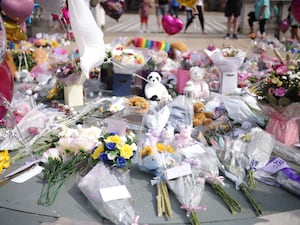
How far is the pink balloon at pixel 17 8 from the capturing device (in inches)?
89.6

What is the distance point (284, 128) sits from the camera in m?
3.20

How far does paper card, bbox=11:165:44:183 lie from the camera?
2793 mm

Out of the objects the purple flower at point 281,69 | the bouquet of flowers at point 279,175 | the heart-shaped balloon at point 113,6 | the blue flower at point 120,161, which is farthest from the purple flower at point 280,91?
the heart-shaped balloon at point 113,6

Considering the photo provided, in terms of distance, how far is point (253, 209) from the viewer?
2.42 metres

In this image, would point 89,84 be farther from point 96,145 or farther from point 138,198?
point 138,198

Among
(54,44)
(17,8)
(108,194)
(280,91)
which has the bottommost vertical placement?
(108,194)

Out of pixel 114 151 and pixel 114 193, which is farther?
pixel 114 151

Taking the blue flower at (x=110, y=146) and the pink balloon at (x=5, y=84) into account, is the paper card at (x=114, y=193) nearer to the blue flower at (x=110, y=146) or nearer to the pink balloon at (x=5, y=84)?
the blue flower at (x=110, y=146)

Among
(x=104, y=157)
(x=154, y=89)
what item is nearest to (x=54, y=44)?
(x=154, y=89)

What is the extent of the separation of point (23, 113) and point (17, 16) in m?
1.53

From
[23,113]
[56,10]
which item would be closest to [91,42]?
[56,10]

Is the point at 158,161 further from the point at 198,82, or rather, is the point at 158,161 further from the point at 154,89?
the point at 198,82

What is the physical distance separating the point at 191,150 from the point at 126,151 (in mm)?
558

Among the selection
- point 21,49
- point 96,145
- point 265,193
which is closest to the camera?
point 265,193
